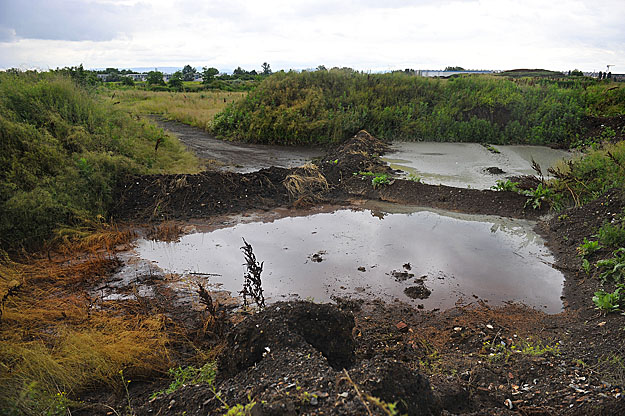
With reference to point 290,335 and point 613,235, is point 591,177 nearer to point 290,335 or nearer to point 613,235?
point 613,235

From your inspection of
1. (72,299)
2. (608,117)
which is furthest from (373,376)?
(608,117)

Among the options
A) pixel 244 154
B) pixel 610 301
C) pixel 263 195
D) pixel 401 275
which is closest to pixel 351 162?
pixel 263 195

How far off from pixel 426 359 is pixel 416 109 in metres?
12.8

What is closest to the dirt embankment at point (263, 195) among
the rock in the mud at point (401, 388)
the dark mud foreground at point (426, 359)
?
the dark mud foreground at point (426, 359)

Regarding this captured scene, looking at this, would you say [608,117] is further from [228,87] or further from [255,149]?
[228,87]

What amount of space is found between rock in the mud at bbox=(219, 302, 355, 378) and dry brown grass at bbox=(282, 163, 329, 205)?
5.20 meters

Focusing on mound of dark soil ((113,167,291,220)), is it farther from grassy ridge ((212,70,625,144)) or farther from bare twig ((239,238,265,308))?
grassy ridge ((212,70,625,144))

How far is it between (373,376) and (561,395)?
5.14 ft

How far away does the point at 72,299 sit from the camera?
193 inches

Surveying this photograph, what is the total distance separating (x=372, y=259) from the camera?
597cm

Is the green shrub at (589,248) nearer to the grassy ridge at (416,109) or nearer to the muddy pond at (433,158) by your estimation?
the muddy pond at (433,158)

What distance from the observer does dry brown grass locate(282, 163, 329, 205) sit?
866cm

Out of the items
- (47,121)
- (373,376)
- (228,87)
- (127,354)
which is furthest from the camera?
(228,87)

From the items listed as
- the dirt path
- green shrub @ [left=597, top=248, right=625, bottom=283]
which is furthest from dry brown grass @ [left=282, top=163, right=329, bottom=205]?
green shrub @ [left=597, top=248, right=625, bottom=283]
